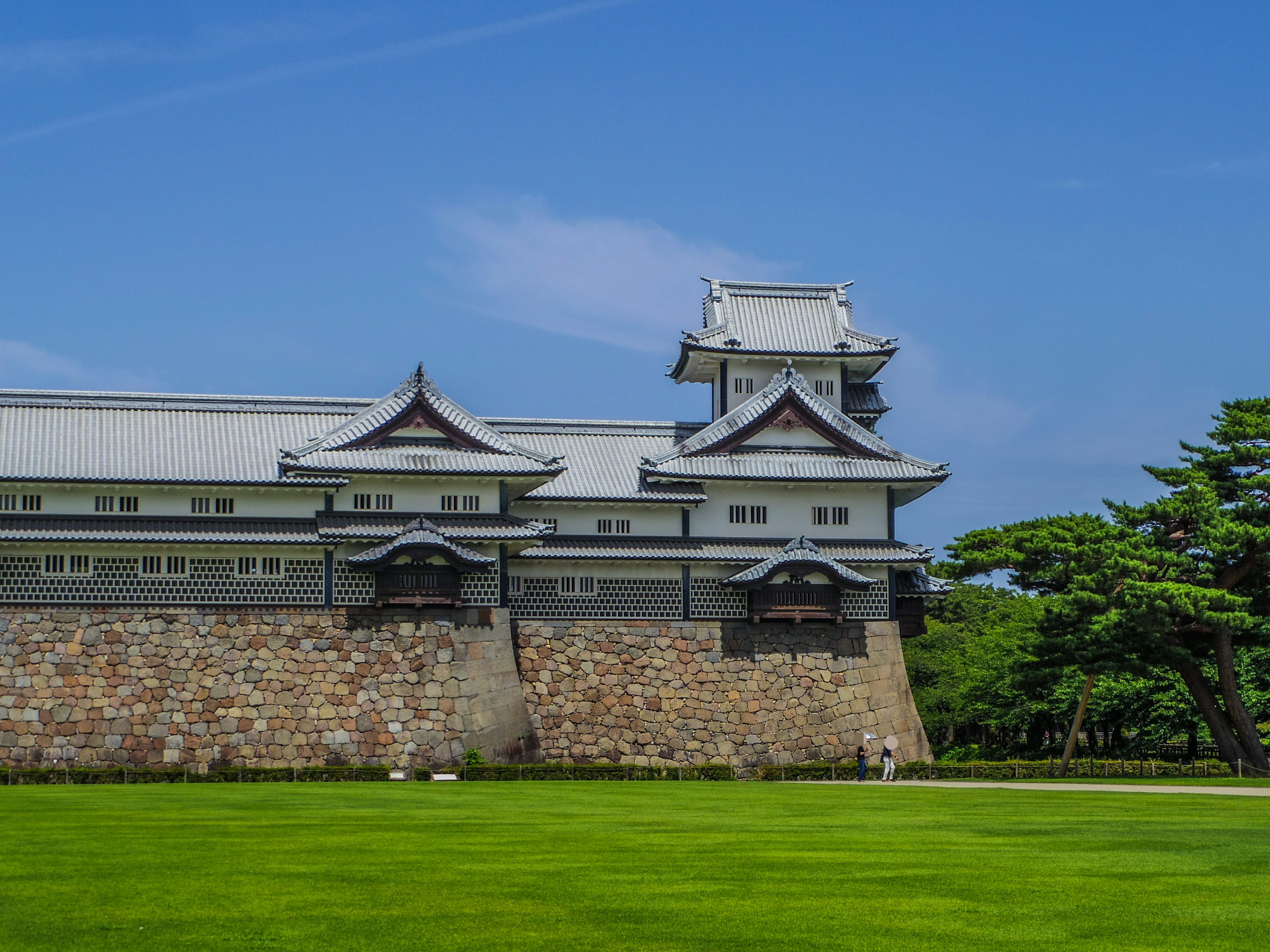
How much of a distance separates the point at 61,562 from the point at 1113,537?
35.1 meters

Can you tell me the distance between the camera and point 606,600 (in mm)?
50469

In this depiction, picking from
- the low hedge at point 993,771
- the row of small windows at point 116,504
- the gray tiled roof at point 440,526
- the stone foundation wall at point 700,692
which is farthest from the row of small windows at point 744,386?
the row of small windows at point 116,504

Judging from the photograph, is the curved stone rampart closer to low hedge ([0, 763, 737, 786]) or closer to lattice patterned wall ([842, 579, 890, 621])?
lattice patterned wall ([842, 579, 890, 621])

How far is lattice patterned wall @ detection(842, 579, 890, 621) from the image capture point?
51.3 m

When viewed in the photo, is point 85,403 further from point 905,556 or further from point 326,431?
Answer: point 905,556

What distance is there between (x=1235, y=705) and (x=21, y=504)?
1615 inches

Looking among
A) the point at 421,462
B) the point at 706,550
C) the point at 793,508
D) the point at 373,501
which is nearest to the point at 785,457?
the point at 793,508

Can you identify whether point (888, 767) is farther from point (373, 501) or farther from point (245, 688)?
point (245, 688)

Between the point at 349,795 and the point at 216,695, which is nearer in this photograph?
the point at 349,795

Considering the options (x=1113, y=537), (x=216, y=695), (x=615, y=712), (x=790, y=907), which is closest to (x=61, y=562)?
(x=216, y=695)

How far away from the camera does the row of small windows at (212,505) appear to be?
155 feet

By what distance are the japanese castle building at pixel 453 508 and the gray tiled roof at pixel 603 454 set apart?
0.09 metres

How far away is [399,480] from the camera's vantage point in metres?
48.2

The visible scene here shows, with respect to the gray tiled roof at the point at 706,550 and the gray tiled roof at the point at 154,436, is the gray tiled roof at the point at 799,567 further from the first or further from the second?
the gray tiled roof at the point at 154,436
